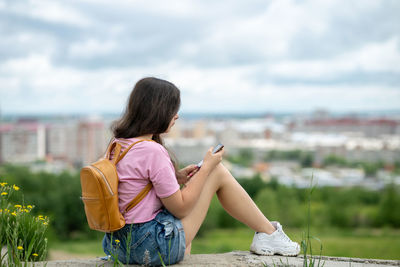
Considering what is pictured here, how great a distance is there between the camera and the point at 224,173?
6.65 feet

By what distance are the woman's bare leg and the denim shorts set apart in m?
0.08

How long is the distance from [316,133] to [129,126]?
90447 mm

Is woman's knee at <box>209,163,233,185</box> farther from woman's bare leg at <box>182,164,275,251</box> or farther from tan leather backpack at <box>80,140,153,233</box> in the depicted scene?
tan leather backpack at <box>80,140,153,233</box>

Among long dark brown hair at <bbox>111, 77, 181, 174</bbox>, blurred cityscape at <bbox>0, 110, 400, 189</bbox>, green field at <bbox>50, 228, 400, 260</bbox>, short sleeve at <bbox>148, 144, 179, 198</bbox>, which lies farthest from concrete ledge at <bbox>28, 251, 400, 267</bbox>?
blurred cityscape at <bbox>0, 110, 400, 189</bbox>

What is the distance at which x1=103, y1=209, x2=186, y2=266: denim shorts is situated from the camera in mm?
1856

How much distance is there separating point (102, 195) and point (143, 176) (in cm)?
19

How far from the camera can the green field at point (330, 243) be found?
17.2 meters

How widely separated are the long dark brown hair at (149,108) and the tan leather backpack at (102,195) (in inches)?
7.3

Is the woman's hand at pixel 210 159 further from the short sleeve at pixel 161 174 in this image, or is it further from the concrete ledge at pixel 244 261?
the concrete ledge at pixel 244 261

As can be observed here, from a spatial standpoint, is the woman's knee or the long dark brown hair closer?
the long dark brown hair

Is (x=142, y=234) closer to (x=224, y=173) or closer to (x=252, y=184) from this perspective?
(x=224, y=173)

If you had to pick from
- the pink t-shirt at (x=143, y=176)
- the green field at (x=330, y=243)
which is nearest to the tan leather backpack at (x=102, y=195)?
the pink t-shirt at (x=143, y=176)

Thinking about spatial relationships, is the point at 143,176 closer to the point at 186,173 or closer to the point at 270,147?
the point at 186,173

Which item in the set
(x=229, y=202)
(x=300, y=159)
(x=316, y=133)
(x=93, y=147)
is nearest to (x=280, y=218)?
(x=229, y=202)
